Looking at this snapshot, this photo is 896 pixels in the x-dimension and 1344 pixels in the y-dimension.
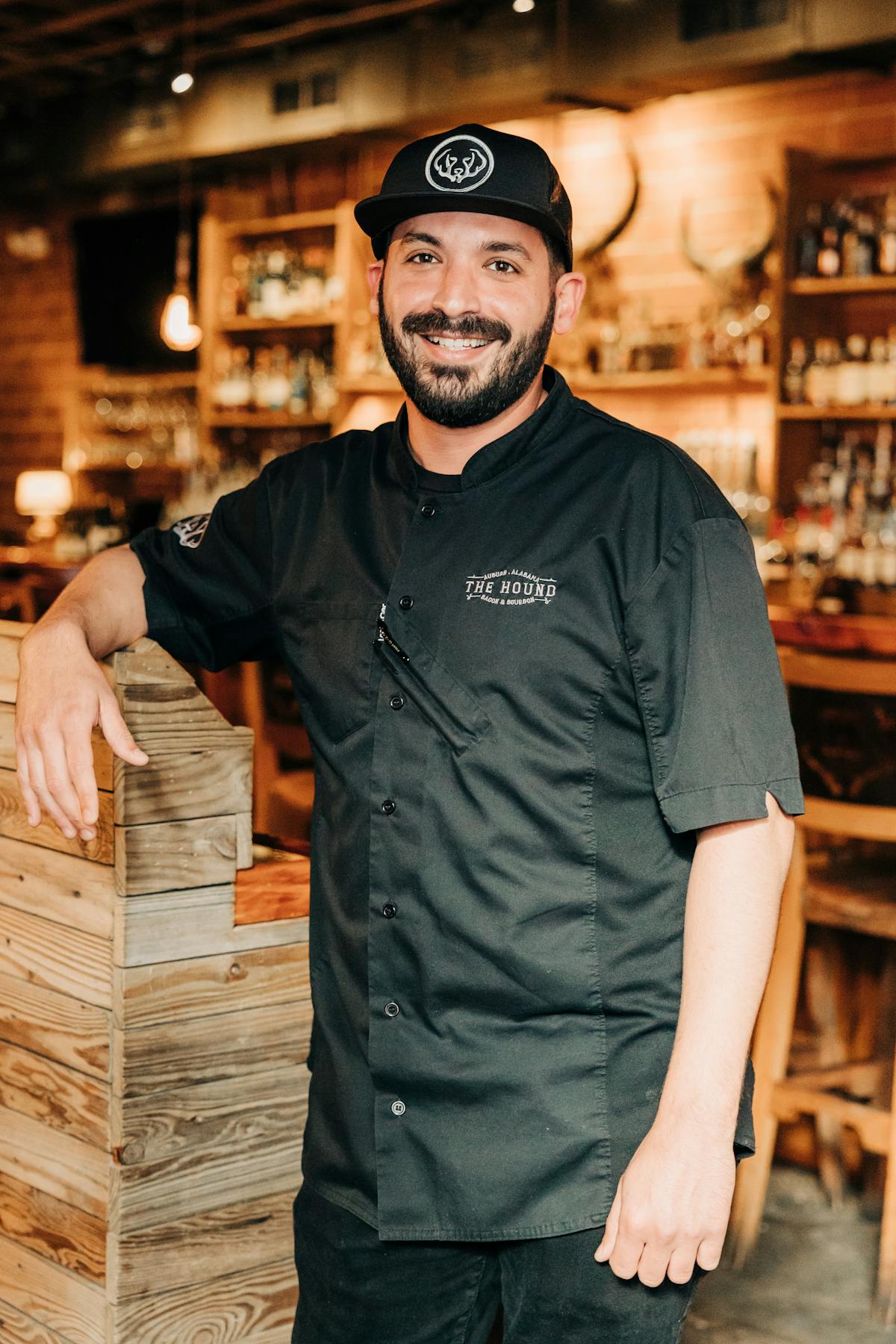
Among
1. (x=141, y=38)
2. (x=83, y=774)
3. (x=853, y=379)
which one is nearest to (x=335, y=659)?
(x=83, y=774)

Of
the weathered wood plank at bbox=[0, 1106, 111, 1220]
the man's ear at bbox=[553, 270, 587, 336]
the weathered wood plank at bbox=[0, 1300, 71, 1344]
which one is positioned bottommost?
the weathered wood plank at bbox=[0, 1300, 71, 1344]

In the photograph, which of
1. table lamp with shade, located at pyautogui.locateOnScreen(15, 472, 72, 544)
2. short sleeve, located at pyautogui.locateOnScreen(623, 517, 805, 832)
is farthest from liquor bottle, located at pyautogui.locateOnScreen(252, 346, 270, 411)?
short sleeve, located at pyautogui.locateOnScreen(623, 517, 805, 832)

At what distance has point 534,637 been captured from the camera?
1.41 m

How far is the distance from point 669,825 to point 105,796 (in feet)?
2.73

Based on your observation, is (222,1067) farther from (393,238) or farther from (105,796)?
(393,238)

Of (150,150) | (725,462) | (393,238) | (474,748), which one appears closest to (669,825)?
(474,748)

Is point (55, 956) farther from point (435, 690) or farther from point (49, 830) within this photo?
point (435, 690)

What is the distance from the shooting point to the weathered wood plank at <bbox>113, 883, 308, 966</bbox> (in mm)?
1879

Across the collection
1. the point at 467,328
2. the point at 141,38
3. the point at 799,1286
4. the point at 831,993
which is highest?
the point at 141,38

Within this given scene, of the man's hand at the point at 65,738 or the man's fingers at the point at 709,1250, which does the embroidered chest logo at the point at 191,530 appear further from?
the man's fingers at the point at 709,1250

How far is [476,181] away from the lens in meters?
1.48

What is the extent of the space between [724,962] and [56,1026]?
1000 mm

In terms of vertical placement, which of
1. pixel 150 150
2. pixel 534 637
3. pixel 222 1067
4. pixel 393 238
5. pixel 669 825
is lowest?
pixel 222 1067

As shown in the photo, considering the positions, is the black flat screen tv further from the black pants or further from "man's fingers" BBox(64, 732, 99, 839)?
the black pants
